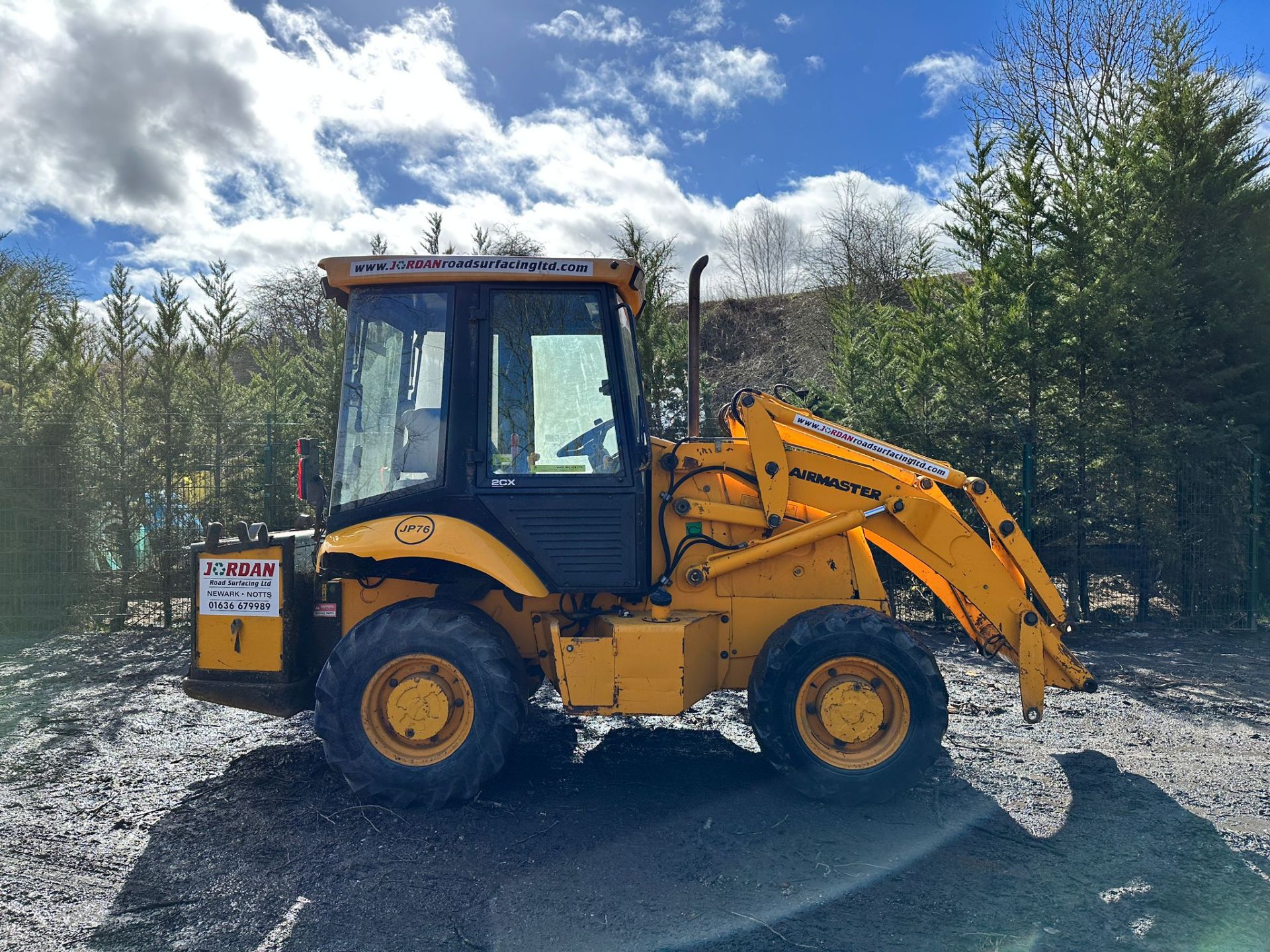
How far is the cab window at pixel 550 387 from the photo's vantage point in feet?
15.9

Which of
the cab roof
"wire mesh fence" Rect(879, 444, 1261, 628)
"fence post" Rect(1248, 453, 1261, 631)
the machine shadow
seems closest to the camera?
the machine shadow

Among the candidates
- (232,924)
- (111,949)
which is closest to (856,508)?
(232,924)

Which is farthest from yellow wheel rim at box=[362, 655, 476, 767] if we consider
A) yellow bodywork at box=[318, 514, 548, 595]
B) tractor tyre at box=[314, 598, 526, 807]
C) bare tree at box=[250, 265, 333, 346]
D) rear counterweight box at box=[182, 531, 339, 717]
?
bare tree at box=[250, 265, 333, 346]

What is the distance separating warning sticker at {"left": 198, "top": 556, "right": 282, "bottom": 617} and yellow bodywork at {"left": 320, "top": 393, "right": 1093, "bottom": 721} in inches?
15.6

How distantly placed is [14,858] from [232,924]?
54.2 inches

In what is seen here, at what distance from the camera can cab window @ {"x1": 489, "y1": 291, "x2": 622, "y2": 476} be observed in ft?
15.9

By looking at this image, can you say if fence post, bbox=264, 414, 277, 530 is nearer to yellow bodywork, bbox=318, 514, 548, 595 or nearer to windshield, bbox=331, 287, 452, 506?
windshield, bbox=331, 287, 452, 506

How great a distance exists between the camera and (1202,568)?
9.98m

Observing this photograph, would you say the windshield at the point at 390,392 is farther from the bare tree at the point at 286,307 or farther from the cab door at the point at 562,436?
the bare tree at the point at 286,307

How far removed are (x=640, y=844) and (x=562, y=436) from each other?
6.75ft

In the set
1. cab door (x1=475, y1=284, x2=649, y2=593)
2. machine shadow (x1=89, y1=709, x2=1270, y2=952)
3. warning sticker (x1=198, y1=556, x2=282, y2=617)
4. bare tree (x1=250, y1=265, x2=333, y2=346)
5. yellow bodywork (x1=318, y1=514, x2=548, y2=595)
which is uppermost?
bare tree (x1=250, y1=265, x2=333, y2=346)

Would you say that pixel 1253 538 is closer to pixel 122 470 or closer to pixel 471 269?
pixel 471 269

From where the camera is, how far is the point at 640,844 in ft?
14.1

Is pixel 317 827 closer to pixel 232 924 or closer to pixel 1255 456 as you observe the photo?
pixel 232 924
